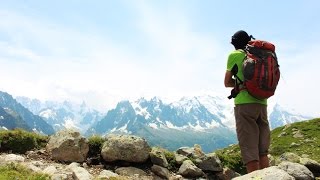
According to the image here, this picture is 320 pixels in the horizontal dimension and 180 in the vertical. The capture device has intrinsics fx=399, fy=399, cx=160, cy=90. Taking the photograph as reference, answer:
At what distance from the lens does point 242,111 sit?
943 centimetres

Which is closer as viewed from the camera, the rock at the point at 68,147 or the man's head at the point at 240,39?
the man's head at the point at 240,39

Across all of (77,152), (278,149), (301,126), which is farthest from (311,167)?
(301,126)

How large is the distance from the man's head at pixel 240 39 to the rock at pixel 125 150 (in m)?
7.02

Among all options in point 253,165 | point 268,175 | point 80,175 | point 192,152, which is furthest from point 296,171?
point 192,152

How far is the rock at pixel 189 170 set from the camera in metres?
16.0

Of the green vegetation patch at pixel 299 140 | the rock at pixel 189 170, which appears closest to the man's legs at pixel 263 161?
the rock at pixel 189 170

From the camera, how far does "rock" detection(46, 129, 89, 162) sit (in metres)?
15.5

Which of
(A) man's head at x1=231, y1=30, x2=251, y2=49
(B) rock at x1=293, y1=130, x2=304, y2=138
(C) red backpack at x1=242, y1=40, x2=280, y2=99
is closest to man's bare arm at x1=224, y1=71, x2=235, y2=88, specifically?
(C) red backpack at x1=242, y1=40, x2=280, y2=99

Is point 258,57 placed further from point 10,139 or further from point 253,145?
point 10,139

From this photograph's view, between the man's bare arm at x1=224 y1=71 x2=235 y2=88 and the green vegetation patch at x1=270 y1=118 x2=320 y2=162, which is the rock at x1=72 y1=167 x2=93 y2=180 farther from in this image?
the green vegetation patch at x1=270 y1=118 x2=320 y2=162

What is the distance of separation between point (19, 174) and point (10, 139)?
5963 mm

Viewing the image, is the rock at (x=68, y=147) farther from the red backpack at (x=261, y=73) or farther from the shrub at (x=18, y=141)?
the red backpack at (x=261, y=73)

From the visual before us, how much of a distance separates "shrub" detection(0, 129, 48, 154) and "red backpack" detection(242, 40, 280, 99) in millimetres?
10615

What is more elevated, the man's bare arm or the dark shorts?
the man's bare arm
